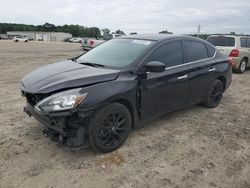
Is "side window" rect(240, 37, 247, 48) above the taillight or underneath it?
above

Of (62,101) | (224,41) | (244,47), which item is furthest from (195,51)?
(244,47)

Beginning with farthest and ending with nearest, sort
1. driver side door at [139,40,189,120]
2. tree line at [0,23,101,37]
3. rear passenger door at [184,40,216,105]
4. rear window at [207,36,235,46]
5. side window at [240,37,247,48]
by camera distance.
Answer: tree line at [0,23,101,37], side window at [240,37,247,48], rear window at [207,36,235,46], rear passenger door at [184,40,216,105], driver side door at [139,40,189,120]

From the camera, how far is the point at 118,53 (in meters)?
4.46

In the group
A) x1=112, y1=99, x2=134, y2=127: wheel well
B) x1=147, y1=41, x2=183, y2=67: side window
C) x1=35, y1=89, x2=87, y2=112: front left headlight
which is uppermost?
x1=147, y1=41, x2=183, y2=67: side window

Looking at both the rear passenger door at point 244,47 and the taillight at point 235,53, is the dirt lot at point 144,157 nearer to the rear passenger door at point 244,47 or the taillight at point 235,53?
the taillight at point 235,53

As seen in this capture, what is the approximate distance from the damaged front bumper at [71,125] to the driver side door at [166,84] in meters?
1.07

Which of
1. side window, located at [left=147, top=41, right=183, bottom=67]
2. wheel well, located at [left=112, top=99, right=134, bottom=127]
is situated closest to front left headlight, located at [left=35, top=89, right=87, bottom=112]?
wheel well, located at [left=112, top=99, right=134, bottom=127]

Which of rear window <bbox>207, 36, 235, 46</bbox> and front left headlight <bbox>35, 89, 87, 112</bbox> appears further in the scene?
rear window <bbox>207, 36, 235, 46</bbox>

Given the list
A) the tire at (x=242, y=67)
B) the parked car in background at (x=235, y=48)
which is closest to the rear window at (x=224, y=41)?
the parked car in background at (x=235, y=48)

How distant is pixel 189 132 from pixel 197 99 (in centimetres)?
101

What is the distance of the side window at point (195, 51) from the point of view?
16.4ft

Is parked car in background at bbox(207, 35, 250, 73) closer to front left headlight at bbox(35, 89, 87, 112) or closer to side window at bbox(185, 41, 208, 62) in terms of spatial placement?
side window at bbox(185, 41, 208, 62)

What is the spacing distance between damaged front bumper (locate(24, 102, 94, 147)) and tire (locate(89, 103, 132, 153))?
0.37ft

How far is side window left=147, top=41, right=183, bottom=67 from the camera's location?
4.31m
